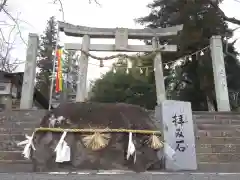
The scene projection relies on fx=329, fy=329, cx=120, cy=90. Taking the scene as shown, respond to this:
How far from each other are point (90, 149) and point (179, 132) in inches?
99.4

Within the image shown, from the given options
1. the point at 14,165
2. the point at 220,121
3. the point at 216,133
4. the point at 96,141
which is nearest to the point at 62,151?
the point at 96,141

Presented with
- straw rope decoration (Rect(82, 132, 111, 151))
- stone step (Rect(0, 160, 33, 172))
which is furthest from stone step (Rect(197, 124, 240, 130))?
straw rope decoration (Rect(82, 132, 111, 151))

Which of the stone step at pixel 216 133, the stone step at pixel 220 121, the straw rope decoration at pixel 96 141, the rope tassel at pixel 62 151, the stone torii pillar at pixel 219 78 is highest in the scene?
the stone torii pillar at pixel 219 78

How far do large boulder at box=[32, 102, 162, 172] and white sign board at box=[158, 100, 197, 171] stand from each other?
55.2 inches

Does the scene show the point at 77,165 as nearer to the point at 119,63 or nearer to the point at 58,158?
the point at 58,158

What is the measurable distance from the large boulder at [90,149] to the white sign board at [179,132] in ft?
4.60

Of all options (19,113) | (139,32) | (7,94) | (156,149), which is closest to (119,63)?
(139,32)

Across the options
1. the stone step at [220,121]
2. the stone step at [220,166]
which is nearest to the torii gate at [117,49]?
the stone step at [220,121]

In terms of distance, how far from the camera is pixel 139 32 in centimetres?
1503

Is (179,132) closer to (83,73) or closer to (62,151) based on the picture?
(62,151)

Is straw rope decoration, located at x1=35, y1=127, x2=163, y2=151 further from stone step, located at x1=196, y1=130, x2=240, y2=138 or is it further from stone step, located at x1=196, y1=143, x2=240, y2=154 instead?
stone step, located at x1=196, y1=130, x2=240, y2=138

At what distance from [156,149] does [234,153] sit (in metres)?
4.41

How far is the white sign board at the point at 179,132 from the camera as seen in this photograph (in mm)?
6695

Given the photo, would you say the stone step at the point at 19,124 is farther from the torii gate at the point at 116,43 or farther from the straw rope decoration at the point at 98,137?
the straw rope decoration at the point at 98,137
